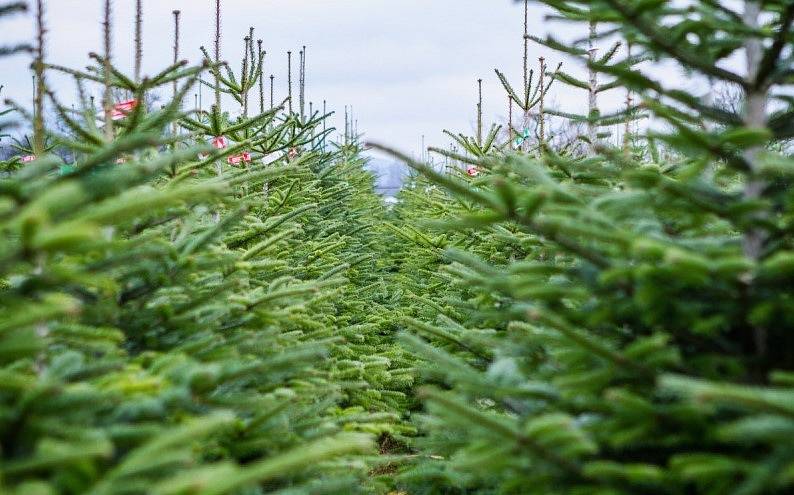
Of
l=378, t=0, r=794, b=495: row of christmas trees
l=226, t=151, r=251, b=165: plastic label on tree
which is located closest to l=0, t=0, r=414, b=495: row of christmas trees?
l=378, t=0, r=794, b=495: row of christmas trees

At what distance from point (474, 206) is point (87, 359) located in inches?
173

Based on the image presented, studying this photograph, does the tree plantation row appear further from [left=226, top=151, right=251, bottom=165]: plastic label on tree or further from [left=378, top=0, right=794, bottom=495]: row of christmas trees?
[left=226, top=151, right=251, bottom=165]: plastic label on tree

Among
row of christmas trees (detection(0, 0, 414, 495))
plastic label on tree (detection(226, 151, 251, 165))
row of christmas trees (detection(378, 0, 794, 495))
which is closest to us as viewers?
row of christmas trees (detection(0, 0, 414, 495))

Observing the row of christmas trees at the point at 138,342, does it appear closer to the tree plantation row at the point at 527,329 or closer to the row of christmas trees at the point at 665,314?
the tree plantation row at the point at 527,329

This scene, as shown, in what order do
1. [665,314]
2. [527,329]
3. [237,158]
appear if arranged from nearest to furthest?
1. [665,314]
2. [527,329]
3. [237,158]

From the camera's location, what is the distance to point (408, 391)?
776 cm

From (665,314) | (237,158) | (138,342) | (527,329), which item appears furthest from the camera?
(237,158)

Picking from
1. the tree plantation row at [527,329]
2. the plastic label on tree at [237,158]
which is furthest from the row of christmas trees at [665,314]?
the plastic label on tree at [237,158]

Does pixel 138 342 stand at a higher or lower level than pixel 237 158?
lower

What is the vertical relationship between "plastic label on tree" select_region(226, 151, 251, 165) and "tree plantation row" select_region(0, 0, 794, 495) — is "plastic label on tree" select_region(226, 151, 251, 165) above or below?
above

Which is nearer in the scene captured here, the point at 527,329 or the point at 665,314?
the point at 665,314

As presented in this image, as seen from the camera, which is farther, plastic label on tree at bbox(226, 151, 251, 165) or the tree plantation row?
plastic label on tree at bbox(226, 151, 251, 165)

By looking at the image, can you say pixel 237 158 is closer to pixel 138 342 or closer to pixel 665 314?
pixel 138 342

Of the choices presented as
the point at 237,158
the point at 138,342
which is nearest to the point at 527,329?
the point at 138,342
